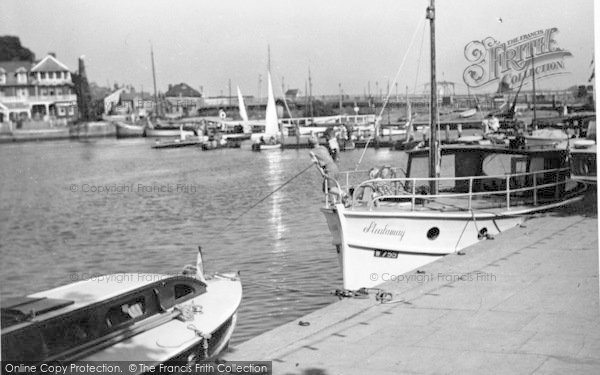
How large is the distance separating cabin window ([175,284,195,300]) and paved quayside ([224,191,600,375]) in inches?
77.2

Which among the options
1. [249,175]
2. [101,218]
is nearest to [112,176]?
[249,175]

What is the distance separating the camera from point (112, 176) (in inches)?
2119

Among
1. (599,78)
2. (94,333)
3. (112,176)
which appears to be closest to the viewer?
(599,78)

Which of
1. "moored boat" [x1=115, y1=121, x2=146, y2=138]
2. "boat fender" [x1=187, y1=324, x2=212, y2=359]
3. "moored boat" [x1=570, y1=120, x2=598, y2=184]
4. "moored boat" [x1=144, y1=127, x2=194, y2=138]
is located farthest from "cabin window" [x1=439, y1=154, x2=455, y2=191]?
"moored boat" [x1=115, y1=121, x2=146, y2=138]

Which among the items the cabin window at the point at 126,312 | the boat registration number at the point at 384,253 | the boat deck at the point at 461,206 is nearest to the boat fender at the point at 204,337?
the cabin window at the point at 126,312

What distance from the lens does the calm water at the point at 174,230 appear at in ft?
66.0

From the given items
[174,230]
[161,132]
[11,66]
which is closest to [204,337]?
[11,66]

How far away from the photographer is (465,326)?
34.2ft

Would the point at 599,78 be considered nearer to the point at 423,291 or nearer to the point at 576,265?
the point at 423,291

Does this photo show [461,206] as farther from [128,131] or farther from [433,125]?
[128,131]

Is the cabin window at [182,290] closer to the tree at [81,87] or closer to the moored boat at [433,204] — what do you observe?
the moored boat at [433,204]

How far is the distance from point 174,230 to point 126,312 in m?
20.2

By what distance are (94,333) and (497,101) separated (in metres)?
60.6

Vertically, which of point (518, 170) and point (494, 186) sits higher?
point (518, 170)
